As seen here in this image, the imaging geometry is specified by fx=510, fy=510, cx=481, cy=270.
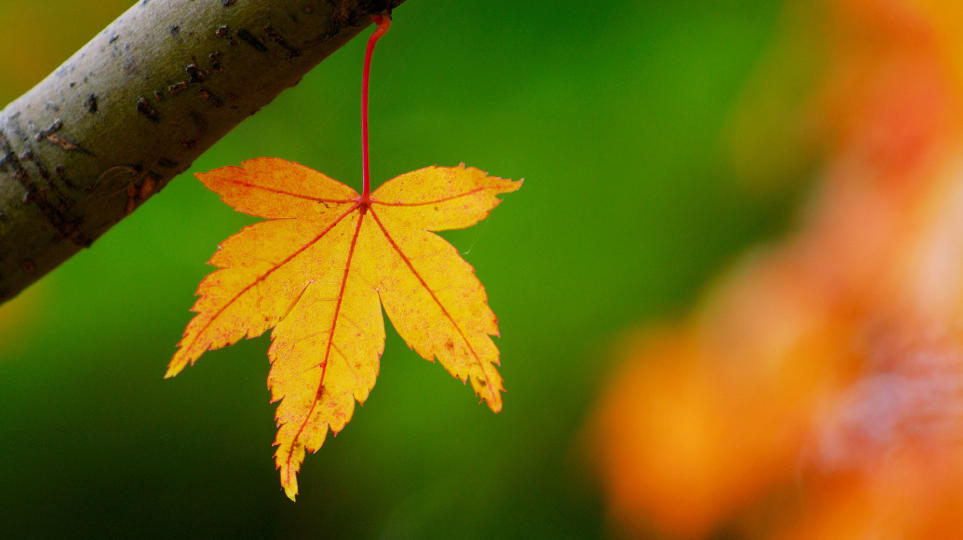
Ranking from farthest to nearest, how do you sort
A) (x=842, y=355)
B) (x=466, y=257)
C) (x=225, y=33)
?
(x=466, y=257) < (x=842, y=355) < (x=225, y=33)

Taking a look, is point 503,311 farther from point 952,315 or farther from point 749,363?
point 952,315

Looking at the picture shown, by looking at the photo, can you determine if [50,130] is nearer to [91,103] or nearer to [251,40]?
[91,103]

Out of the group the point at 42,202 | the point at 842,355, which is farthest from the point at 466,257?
the point at 42,202

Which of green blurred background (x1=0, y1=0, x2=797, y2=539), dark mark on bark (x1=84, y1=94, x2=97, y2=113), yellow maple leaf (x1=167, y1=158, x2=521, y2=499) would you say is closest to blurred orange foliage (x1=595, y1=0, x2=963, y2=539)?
green blurred background (x1=0, y1=0, x2=797, y2=539)

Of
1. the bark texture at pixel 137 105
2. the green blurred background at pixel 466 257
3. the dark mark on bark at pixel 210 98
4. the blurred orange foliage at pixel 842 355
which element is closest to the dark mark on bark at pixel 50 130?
the bark texture at pixel 137 105

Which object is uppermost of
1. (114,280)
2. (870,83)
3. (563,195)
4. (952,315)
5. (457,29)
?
(457,29)

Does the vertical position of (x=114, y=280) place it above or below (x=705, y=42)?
above

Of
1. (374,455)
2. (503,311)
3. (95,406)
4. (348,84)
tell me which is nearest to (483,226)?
(503,311)
